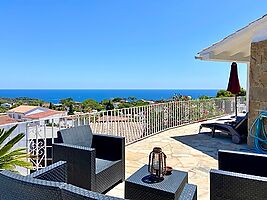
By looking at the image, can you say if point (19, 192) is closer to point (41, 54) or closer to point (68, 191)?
point (68, 191)

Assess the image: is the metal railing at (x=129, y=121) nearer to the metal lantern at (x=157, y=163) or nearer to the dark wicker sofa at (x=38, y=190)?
the metal lantern at (x=157, y=163)

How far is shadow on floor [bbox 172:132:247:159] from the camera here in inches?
224

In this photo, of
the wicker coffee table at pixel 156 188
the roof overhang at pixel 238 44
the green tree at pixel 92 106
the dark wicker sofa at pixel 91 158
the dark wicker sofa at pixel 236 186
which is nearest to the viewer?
the dark wicker sofa at pixel 236 186

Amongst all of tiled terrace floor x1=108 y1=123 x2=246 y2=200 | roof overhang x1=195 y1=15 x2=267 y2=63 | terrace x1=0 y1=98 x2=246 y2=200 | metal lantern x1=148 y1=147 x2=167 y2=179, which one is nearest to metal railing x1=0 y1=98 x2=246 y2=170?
terrace x1=0 y1=98 x2=246 y2=200

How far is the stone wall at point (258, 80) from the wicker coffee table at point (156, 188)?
12.2 feet

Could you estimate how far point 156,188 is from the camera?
7.45 feet

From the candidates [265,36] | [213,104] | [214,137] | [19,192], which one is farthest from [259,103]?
[19,192]

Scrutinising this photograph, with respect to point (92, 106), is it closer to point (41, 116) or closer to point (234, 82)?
point (41, 116)

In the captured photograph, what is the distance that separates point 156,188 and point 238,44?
6.02m

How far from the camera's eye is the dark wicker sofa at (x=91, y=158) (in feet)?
9.70

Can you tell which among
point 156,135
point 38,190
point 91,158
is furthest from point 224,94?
point 38,190

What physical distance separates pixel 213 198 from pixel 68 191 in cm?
144

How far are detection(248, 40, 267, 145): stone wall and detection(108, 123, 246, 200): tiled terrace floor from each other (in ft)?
3.28

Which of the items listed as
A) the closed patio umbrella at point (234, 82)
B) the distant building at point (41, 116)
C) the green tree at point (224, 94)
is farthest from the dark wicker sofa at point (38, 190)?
the green tree at point (224, 94)
